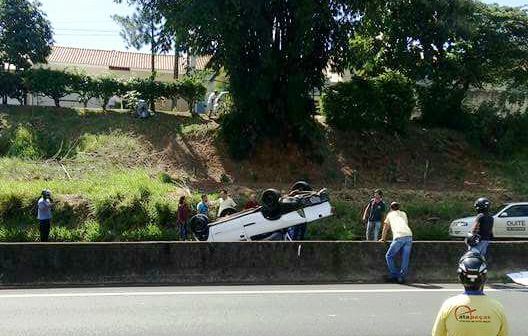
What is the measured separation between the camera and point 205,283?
12.2m

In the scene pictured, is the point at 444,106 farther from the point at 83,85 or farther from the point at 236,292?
the point at 236,292

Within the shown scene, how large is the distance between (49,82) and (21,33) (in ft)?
9.58

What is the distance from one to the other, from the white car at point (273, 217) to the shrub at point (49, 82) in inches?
597

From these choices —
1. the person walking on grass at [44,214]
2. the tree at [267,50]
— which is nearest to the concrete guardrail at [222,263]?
the person walking on grass at [44,214]

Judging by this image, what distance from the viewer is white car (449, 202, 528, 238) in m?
18.8

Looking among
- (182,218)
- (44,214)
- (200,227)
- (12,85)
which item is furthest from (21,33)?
(200,227)

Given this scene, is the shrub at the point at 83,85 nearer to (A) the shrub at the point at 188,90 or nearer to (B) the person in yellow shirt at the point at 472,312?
(A) the shrub at the point at 188,90

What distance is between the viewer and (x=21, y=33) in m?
27.4

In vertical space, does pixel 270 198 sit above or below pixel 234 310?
above

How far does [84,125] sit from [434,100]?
600 inches

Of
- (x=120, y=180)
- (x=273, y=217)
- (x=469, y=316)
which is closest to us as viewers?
(x=469, y=316)

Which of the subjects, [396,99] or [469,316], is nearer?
[469,316]

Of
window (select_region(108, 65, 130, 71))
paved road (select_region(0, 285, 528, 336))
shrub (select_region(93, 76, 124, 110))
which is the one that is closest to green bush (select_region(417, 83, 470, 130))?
shrub (select_region(93, 76, 124, 110))

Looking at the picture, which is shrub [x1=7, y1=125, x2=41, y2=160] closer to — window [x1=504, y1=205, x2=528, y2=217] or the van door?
the van door
